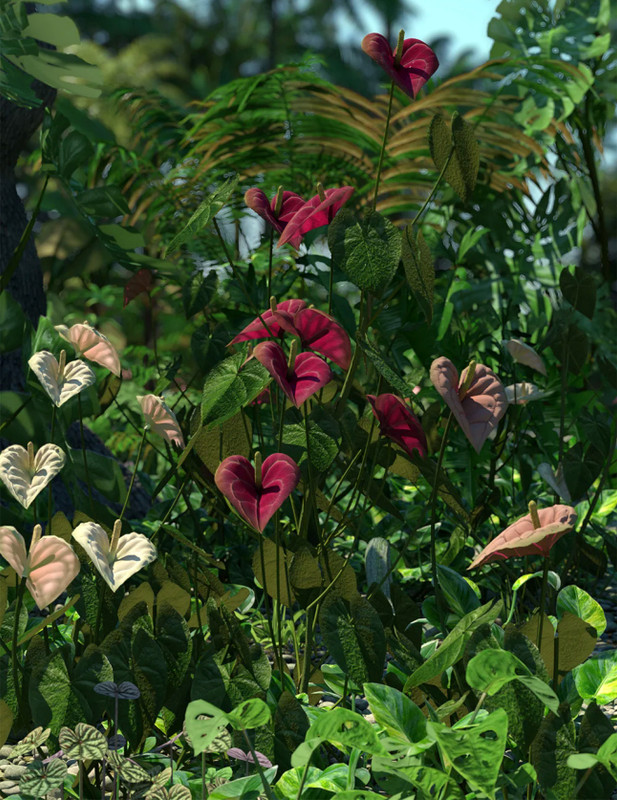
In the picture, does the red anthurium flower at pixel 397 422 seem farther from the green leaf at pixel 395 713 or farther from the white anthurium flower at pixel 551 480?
the green leaf at pixel 395 713

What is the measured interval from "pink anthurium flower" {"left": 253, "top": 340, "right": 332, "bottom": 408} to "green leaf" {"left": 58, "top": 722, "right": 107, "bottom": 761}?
386 mm

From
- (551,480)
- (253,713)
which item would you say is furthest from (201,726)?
(551,480)

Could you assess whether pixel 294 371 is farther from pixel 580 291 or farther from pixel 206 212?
pixel 580 291

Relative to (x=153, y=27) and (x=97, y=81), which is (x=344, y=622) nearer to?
(x=97, y=81)

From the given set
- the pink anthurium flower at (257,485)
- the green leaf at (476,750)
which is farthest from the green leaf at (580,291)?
the green leaf at (476,750)

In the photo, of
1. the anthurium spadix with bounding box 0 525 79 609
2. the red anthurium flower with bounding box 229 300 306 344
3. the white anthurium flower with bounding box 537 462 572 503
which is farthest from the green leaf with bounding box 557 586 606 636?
the anthurium spadix with bounding box 0 525 79 609

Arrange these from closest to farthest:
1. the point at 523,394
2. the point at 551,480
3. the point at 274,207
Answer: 1. the point at 274,207
2. the point at 551,480
3. the point at 523,394

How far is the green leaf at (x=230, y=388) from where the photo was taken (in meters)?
0.93

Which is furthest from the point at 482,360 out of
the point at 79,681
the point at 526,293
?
the point at 79,681

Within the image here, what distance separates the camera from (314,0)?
25.6 metres

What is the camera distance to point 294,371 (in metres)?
0.97

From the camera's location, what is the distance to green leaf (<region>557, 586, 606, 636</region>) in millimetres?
1076

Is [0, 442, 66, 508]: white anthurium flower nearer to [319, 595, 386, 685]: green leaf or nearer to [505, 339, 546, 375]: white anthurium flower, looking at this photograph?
[319, 595, 386, 685]: green leaf

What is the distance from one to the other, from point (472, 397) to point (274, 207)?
1.22 ft
